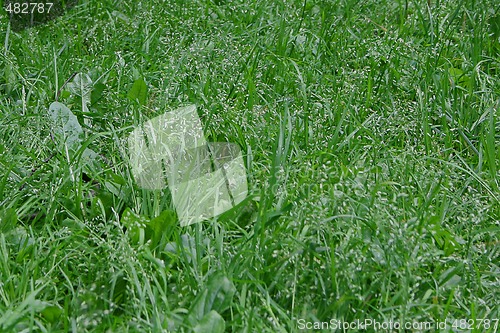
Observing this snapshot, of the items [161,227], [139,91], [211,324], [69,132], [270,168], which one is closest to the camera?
[211,324]

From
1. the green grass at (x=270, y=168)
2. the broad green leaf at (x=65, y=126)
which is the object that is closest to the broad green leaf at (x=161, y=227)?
the green grass at (x=270, y=168)

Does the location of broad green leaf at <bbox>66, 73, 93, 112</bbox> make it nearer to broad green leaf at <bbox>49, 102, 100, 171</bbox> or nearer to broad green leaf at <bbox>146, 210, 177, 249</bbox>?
broad green leaf at <bbox>49, 102, 100, 171</bbox>

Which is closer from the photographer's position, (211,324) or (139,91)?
(211,324)

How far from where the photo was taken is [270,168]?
8.73ft

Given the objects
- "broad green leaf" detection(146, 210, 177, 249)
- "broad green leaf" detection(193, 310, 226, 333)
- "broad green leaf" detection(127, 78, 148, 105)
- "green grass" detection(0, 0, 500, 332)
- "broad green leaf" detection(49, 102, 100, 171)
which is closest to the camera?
"broad green leaf" detection(193, 310, 226, 333)

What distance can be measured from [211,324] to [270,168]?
0.79 metres

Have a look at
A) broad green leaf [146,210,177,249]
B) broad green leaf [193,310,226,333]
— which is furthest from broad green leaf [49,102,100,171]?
broad green leaf [193,310,226,333]

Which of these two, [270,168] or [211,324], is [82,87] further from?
[211,324]

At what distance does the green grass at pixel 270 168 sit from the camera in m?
2.13

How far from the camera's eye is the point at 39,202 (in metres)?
2.65

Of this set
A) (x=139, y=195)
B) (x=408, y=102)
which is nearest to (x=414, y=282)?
(x=139, y=195)

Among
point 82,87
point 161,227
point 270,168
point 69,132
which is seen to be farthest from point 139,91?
point 161,227

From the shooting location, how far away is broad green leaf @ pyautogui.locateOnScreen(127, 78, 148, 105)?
10.2ft

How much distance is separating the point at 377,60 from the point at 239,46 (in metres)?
0.60
